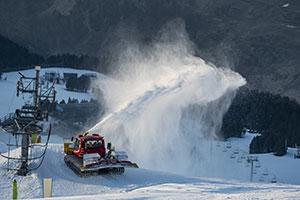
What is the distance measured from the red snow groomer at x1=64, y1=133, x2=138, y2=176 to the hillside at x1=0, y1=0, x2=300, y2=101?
10404 cm

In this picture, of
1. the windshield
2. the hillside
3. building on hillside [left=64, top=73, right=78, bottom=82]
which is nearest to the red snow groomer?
the windshield

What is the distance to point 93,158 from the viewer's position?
26750mm

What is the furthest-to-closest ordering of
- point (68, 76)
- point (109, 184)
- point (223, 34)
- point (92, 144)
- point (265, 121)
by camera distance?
point (223, 34) → point (68, 76) → point (265, 121) → point (92, 144) → point (109, 184)

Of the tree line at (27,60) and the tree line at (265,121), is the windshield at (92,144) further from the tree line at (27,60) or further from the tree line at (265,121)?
the tree line at (27,60)

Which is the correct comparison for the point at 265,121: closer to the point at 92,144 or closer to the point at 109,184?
the point at 92,144

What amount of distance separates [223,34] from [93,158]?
5941 inches

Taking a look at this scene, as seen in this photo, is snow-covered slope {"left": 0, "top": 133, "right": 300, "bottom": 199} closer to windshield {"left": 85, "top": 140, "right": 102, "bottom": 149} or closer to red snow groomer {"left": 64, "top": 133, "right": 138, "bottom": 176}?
red snow groomer {"left": 64, "top": 133, "right": 138, "bottom": 176}

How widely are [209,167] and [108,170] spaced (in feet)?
120

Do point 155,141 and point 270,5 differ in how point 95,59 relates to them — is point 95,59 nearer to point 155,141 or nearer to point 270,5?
point 270,5

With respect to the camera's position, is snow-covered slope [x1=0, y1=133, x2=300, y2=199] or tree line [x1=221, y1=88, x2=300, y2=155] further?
tree line [x1=221, y1=88, x2=300, y2=155]

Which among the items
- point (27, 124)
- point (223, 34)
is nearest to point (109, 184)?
point (27, 124)

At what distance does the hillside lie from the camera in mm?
153250

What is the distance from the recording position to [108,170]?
1070 inches

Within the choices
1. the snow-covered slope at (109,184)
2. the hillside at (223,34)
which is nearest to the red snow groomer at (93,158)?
the snow-covered slope at (109,184)
